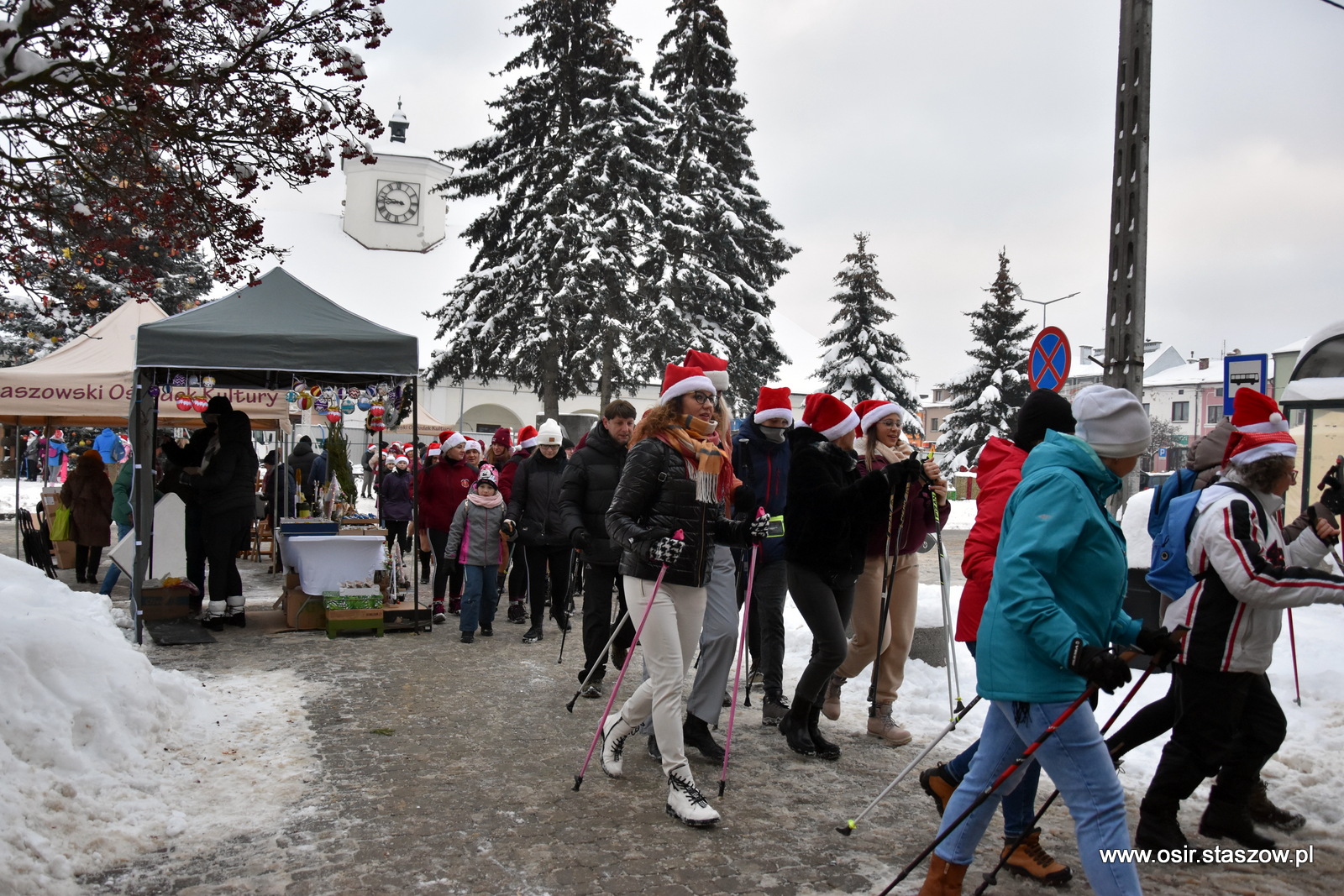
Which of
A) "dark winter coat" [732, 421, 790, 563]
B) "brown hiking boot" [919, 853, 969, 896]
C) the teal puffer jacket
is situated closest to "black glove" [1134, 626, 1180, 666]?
the teal puffer jacket

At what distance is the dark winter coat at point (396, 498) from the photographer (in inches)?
536

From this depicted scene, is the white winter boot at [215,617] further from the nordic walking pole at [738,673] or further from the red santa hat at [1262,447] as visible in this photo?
the red santa hat at [1262,447]

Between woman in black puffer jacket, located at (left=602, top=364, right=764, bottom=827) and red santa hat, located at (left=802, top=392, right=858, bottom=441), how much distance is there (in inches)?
46.9

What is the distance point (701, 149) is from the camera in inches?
1268

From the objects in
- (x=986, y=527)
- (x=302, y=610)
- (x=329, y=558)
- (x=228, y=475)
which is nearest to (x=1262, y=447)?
(x=986, y=527)

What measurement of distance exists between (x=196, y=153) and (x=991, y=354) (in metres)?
38.6

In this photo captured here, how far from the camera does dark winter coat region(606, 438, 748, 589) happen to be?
4.96 metres

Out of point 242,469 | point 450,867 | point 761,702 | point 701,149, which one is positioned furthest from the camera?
point 701,149

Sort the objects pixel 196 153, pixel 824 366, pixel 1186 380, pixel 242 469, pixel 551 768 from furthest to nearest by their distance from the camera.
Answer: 1. pixel 1186 380
2. pixel 824 366
3. pixel 242 469
4. pixel 196 153
5. pixel 551 768

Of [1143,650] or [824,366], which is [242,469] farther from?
[824,366]

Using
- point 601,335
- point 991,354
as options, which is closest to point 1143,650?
point 601,335

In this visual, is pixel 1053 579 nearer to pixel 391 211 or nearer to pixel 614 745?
pixel 614 745

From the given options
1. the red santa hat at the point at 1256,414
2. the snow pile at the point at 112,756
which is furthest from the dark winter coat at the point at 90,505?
the red santa hat at the point at 1256,414

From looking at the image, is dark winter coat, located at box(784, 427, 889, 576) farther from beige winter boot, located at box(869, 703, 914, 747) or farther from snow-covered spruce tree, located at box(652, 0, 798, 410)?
snow-covered spruce tree, located at box(652, 0, 798, 410)
